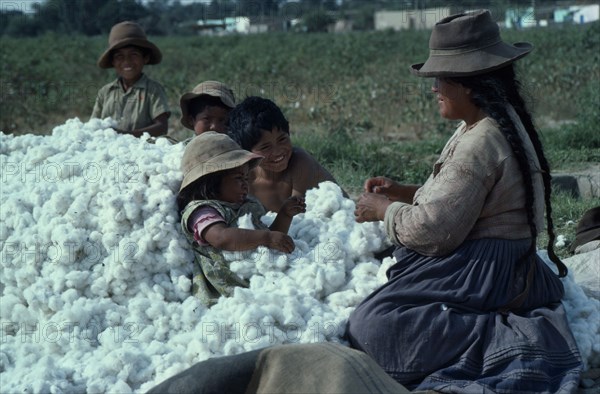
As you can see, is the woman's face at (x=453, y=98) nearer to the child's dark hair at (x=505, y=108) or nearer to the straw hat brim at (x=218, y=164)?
the child's dark hair at (x=505, y=108)

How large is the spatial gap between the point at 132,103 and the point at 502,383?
3.71 m

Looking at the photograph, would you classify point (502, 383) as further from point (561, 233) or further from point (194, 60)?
point (194, 60)

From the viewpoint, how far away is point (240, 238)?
11.2 feet

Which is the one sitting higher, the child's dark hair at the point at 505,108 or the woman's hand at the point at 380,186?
the child's dark hair at the point at 505,108

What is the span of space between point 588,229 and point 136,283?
2.73 meters

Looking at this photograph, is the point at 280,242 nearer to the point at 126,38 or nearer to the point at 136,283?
the point at 136,283

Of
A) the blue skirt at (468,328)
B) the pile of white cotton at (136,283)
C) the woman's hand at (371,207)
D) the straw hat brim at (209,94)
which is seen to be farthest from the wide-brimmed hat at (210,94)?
the blue skirt at (468,328)

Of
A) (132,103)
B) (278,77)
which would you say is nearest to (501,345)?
(132,103)

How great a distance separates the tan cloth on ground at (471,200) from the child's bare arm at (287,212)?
408 mm

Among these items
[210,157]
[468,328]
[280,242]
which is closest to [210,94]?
[210,157]

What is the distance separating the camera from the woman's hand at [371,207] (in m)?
3.47

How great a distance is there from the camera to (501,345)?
3.15 m

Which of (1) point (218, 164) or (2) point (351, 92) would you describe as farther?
(2) point (351, 92)

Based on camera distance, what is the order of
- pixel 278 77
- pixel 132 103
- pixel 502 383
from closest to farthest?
pixel 502 383, pixel 132 103, pixel 278 77
